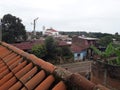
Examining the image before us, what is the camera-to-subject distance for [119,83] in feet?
53.7

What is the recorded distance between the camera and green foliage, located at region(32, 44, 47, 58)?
1026 inches

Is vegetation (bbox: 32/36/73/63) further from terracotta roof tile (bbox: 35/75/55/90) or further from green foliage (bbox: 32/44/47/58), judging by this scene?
terracotta roof tile (bbox: 35/75/55/90)

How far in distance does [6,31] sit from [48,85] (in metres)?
29.5

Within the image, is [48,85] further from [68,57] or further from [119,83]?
[68,57]

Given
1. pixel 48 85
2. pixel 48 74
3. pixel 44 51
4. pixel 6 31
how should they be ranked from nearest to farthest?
1. pixel 48 85
2. pixel 48 74
3. pixel 44 51
4. pixel 6 31

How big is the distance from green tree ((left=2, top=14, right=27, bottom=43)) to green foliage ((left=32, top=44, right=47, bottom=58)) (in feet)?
20.7

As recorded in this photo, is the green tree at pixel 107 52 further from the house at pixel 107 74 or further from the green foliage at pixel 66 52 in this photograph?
the green foliage at pixel 66 52

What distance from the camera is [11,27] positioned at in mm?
31172

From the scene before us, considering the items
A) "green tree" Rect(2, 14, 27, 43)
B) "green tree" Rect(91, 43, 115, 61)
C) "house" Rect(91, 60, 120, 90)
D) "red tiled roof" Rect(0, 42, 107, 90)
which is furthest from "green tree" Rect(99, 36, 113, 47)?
"red tiled roof" Rect(0, 42, 107, 90)

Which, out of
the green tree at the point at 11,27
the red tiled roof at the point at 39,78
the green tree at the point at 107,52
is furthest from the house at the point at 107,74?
the green tree at the point at 11,27

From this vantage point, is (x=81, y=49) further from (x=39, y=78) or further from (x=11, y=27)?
(x=39, y=78)

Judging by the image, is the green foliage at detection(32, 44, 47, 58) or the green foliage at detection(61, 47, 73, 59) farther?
the green foliage at detection(61, 47, 73, 59)

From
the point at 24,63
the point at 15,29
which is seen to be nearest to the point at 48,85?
the point at 24,63

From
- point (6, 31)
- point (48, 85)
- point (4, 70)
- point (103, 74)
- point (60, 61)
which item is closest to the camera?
point (48, 85)
